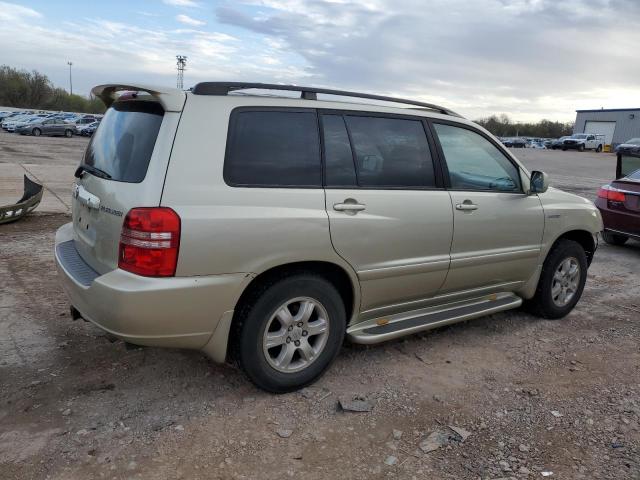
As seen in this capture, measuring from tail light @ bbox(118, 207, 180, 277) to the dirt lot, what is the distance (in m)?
0.91

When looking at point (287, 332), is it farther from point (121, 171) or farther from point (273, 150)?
point (121, 171)

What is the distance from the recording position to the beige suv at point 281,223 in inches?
114

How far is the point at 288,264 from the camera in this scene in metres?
3.28

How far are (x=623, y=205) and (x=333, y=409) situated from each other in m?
6.36

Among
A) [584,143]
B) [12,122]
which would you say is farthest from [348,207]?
[584,143]

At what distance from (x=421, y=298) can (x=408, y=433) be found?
3.75 ft

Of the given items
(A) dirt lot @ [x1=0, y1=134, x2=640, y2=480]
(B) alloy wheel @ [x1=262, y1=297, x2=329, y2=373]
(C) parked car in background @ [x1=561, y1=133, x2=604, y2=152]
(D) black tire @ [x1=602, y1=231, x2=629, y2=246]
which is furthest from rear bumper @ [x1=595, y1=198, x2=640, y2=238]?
(C) parked car in background @ [x1=561, y1=133, x2=604, y2=152]

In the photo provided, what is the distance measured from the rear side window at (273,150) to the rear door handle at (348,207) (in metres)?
0.18

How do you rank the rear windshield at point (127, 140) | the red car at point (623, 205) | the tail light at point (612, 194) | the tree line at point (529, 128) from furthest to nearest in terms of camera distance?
the tree line at point (529, 128) → the tail light at point (612, 194) → the red car at point (623, 205) → the rear windshield at point (127, 140)

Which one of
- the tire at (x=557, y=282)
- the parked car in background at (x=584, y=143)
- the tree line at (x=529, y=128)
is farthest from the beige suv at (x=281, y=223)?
the tree line at (x=529, y=128)

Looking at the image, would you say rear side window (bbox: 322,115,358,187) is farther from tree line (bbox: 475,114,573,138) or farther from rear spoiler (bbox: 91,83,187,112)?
tree line (bbox: 475,114,573,138)

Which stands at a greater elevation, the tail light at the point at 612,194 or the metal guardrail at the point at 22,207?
the tail light at the point at 612,194

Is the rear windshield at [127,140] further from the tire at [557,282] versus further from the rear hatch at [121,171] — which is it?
the tire at [557,282]

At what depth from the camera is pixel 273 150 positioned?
3268mm
